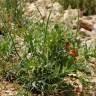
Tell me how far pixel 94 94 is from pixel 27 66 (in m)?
0.59

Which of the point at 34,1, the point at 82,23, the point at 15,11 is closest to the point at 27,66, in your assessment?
the point at 15,11

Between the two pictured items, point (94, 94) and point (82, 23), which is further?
point (82, 23)

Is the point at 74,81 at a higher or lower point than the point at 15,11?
lower

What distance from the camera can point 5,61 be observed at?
368 centimetres

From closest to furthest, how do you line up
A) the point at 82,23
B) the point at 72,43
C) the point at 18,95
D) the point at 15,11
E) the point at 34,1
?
the point at 18,95 → the point at 72,43 → the point at 15,11 → the point at 82,23 → the point at 34,1

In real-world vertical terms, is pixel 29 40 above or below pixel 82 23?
above

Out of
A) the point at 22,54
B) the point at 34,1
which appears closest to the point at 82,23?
the point at 34,1

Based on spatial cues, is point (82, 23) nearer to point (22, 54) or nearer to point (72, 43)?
point (72, 43)

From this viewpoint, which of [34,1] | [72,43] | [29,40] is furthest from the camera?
[34,1]

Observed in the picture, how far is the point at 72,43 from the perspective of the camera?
400 cm

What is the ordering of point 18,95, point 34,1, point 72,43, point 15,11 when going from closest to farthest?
point 18,95 < point 72,43 < point 15,11 < point 34,1

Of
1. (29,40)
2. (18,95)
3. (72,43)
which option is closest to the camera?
(18,95)

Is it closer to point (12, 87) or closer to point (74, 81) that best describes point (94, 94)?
point (74, 81)

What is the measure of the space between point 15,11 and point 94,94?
1639 millimetres
